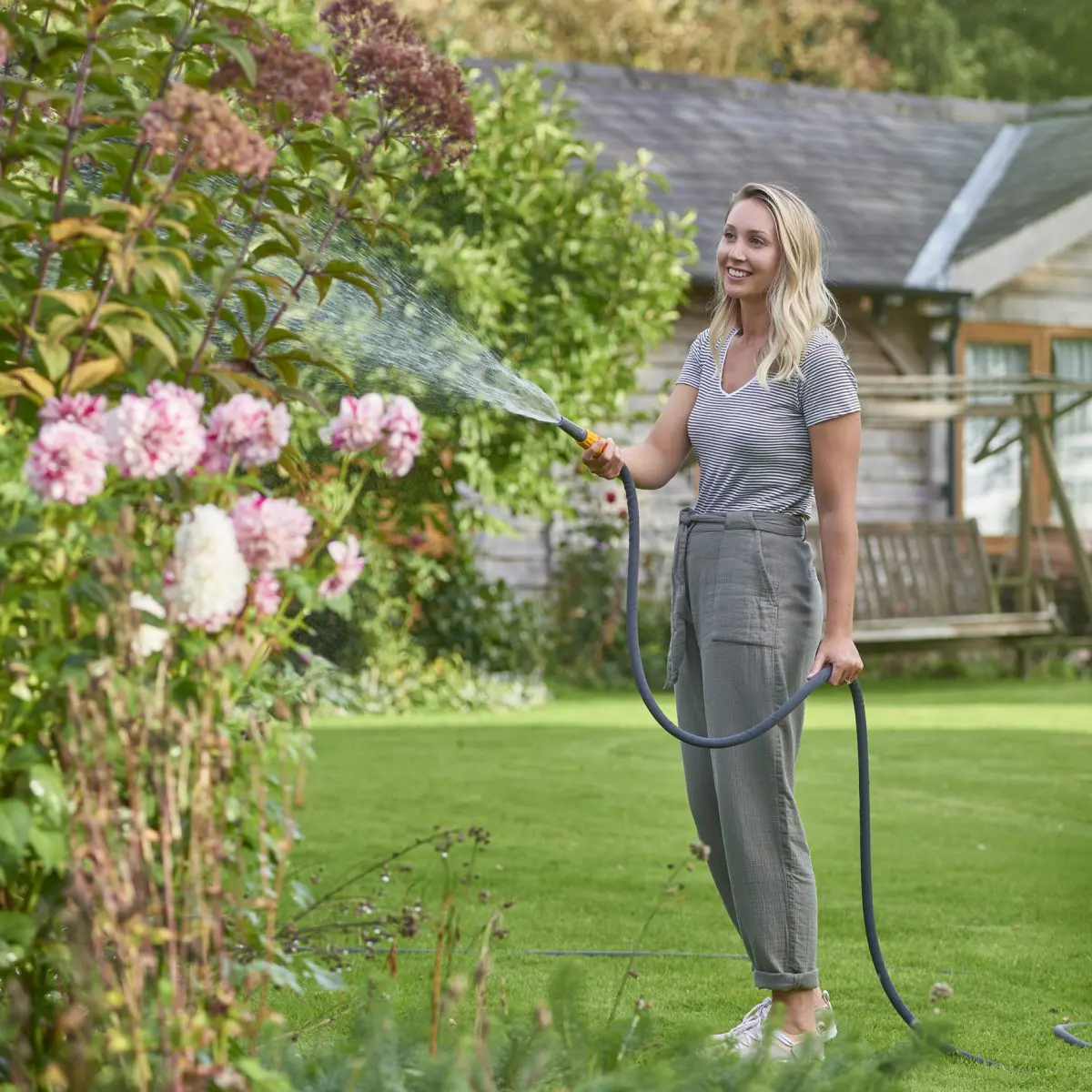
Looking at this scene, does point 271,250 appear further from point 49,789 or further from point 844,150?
point 844,150

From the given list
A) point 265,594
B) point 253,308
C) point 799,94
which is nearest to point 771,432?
point 253,308

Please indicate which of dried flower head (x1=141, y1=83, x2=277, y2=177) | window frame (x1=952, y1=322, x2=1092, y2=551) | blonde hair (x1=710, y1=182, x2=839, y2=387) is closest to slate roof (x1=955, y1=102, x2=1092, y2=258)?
window frame (x1=952, y1=322, x2=1092, y2=551)

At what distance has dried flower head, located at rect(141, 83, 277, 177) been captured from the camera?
86.1 inches

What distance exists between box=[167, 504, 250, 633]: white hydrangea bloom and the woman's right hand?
1.52 metres

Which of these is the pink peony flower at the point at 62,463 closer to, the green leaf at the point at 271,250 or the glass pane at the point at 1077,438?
the green leaf at the point at 271,250

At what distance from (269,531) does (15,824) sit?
1.51ft

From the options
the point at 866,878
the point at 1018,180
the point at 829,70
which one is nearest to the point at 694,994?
the point at 866,878

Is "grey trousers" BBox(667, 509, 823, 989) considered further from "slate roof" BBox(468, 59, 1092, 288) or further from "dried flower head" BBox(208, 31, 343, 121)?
"slate roof" BBox(468, 59, 1092, 288)

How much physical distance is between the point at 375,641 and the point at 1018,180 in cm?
806

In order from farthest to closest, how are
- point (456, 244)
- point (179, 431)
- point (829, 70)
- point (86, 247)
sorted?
point (829, 70)
point (456, 244)
point (86, 247)
point (179, 431)

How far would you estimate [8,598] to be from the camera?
2.21m

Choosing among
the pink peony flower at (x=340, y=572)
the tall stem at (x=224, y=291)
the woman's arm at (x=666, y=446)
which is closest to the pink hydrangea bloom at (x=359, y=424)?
the pink peony flower at (x=340, y=572)

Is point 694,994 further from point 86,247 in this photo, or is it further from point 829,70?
point 829,70

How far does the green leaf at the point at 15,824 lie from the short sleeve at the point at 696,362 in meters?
1.97
